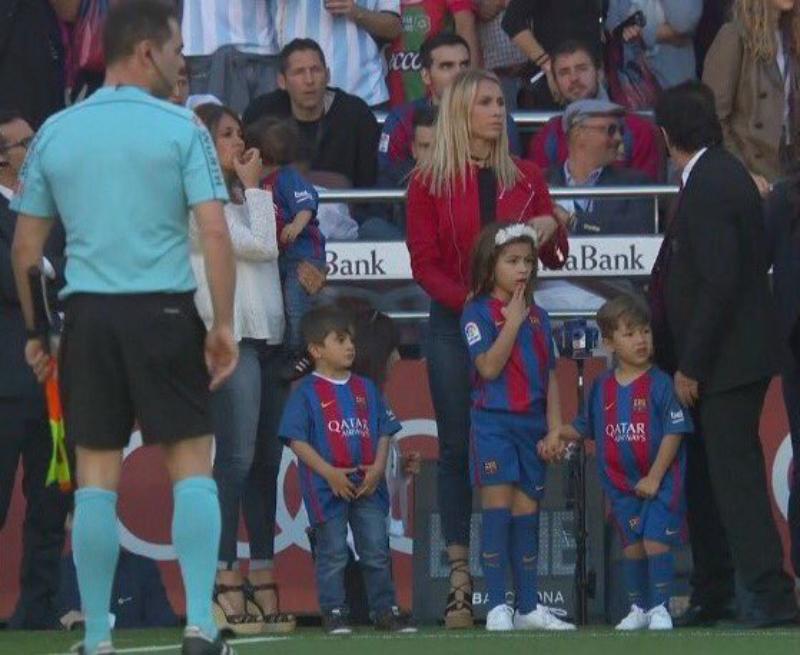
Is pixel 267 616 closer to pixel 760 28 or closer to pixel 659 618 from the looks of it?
pixel 659 618

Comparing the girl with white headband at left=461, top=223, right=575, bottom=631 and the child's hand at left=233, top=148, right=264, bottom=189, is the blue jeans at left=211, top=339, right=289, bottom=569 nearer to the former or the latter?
the child's hand at left=233, top=148, right=264, bottom=189

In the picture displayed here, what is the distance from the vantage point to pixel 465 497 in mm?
10367

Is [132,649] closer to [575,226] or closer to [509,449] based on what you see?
[509,449]

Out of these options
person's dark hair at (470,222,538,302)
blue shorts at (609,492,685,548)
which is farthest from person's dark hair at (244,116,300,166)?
blue shorts at (609,492,685,548)

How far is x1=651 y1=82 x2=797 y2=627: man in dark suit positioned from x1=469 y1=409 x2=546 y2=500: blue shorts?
68 cm

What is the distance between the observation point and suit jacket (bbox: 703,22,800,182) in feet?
41.9

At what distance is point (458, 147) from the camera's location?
10.3m

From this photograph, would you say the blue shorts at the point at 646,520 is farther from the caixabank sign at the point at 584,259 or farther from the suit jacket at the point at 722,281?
the caixabank sign at the point at 584,259

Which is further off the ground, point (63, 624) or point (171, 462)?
point (171, 462)

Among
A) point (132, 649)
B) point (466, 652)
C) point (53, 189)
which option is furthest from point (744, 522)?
point (53, 189)

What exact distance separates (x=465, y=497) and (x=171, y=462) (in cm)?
300

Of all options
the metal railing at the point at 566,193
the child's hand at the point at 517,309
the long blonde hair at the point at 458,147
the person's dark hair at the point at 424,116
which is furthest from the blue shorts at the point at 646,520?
the person's dark hair at the point at 424,116

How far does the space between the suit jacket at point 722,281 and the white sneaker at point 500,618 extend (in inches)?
49.8

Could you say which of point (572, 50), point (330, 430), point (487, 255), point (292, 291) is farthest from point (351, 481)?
point (572, 50)
